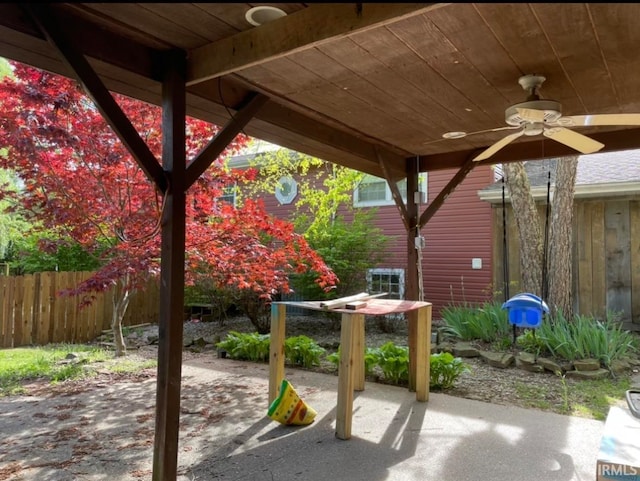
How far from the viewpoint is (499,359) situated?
216 inches

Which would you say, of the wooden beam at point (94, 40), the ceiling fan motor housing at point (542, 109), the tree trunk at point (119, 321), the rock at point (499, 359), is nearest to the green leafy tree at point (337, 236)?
the rock at point (499, 359)

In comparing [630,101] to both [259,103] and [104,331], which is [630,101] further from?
[104,331]

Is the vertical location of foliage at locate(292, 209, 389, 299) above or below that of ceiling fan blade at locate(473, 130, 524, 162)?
below

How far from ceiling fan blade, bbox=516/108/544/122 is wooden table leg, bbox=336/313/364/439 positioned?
1648mm

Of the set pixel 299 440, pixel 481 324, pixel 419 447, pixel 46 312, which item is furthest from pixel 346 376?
pixel 46 312

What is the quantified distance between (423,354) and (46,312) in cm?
597

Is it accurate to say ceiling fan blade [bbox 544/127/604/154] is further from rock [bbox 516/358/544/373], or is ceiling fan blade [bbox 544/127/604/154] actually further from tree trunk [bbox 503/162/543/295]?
tree trunk [bbox 503/162/543/295]

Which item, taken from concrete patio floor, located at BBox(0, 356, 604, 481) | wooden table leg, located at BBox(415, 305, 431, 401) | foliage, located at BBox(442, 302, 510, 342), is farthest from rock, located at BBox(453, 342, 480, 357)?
wooden table leg, located at BBox(415, 305, 431, 401)

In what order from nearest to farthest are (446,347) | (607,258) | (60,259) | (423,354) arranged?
(423,354), (446,347), (607,258), (60,259)

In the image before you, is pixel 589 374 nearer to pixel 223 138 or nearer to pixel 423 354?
pixel 423 354

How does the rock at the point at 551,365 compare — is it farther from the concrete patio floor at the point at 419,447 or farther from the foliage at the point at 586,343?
the concrete patio floor at the point at 419,447

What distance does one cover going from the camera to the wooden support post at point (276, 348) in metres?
3.91

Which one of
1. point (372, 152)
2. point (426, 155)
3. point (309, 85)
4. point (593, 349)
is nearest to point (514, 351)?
point (593, 349)

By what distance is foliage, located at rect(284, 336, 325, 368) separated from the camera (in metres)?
5.41
